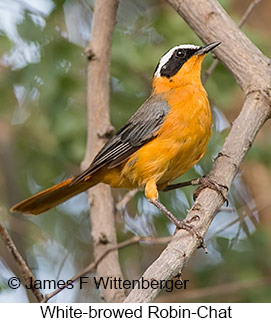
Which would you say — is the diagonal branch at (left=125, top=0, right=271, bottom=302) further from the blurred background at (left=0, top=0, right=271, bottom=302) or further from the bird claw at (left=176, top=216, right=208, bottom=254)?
the blurred background at (left=0, top=0, right=271, bottom=302)

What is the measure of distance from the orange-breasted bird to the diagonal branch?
116mm

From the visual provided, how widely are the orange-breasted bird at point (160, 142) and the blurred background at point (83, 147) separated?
19.2 inches

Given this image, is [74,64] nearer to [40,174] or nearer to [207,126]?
[40,174]

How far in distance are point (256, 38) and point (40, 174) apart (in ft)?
7.56

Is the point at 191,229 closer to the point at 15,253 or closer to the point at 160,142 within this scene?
the point at 15,253

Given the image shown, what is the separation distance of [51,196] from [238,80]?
5.47 feet

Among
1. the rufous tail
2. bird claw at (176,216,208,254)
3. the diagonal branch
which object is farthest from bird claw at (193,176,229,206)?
the rufous tail

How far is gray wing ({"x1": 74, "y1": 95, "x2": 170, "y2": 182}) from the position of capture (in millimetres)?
4574

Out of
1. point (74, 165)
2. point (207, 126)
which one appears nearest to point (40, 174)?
point (74, 165)

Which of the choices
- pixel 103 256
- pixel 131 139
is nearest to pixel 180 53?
pixel 131 139

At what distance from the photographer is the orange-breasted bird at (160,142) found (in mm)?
4453

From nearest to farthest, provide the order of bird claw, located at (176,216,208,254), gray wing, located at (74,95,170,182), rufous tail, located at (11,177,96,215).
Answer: bird claw, located at (176,216,208,254)
gray wing, located at (74,95,170,182)
rufous tail, located at (11,177,96,215)

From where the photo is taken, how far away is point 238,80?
419cm

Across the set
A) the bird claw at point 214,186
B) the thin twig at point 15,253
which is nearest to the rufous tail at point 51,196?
the bird claw at point 214,186
